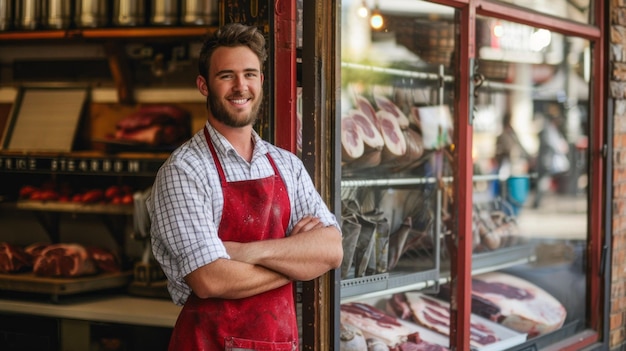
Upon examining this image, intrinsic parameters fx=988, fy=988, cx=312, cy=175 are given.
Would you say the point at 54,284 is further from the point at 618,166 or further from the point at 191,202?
the point at 618,166

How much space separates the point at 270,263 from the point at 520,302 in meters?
3.32

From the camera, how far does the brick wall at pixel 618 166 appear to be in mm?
6484

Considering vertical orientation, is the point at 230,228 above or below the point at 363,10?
below

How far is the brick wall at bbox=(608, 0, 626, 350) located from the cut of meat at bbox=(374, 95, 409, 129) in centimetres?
187

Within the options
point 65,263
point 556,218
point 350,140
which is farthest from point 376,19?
point 556,218

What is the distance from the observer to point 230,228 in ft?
10.4

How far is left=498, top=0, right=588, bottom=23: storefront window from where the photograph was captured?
586 cm

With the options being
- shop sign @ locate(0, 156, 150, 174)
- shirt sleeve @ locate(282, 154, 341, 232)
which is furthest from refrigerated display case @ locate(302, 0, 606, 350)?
shop sign @ locate(0, 156, 150, 174)

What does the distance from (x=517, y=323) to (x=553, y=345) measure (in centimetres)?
31

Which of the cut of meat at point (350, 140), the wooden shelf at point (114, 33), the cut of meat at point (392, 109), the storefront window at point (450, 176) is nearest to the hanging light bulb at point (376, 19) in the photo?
the storefront window at point (450, 176)

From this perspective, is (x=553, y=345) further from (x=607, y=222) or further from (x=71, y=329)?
(x=71, y=329)

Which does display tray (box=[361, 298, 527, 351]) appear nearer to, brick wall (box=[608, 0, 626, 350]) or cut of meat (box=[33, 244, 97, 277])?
brick wall (box=[608, 0, 626, 350])

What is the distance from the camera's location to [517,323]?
5906 mm

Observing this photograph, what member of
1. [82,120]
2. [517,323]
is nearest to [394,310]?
[517,323]
